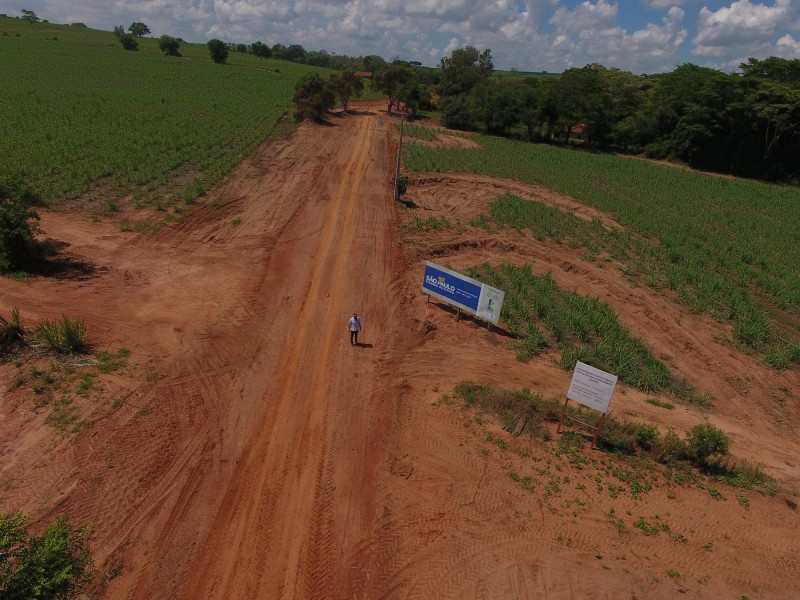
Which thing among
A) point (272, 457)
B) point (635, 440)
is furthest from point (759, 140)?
point (272, 457)

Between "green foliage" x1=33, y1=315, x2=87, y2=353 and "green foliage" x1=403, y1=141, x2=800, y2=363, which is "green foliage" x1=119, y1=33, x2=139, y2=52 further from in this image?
"green foliage" x1=33, y1=315, x2=87, y2=353

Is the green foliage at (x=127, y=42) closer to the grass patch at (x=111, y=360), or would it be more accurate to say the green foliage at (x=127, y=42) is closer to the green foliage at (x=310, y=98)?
the green foliage at (x=310, y=98)

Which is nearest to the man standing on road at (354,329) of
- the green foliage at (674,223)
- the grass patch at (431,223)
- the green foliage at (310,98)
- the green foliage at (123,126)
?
the grass patch at (431,223)

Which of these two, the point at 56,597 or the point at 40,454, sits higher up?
the point at 56,597

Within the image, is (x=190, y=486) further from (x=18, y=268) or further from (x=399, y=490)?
(x=18, y=268)

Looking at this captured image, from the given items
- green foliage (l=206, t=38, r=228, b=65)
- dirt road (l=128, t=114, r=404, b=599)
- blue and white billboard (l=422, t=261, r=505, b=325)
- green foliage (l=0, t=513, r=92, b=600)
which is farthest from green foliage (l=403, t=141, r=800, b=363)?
green foliage (l=206, t=38, r=228, b=65)

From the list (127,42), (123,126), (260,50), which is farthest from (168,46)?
(123,126)

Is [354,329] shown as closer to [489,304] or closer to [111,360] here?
[489,304]
